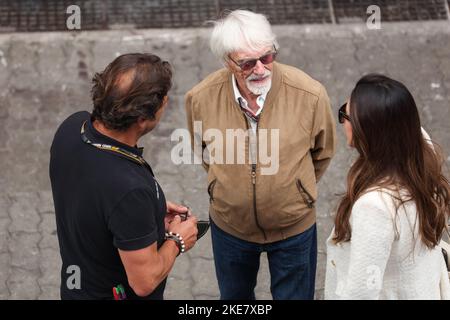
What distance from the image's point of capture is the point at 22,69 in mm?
5555

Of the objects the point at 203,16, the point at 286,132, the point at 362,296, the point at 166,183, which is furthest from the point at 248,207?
the point at 203,16

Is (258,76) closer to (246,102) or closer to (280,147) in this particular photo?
(246,102)

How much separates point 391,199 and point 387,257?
0.65 feet

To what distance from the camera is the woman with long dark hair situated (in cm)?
262

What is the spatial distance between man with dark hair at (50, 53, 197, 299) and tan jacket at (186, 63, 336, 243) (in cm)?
54

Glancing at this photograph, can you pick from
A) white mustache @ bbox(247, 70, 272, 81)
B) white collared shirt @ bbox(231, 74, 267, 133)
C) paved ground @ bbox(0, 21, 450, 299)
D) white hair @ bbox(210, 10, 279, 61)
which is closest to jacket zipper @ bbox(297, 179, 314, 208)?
white collared shirt @ bbox(231, 74, 267, 133)

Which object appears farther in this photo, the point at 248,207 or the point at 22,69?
the point at 22,69

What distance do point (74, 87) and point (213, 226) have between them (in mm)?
2166

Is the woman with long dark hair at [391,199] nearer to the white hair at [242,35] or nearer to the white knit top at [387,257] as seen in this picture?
the white knit top at [387,257]

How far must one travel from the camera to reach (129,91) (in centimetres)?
269

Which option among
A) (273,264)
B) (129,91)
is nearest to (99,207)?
(129,91)

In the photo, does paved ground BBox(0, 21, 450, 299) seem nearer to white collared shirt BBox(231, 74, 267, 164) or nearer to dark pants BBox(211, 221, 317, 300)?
dark pants BBox(211, 221, 317, 300)

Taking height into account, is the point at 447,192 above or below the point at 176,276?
above

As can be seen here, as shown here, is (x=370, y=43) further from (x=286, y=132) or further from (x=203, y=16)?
(x=286, y=132)
